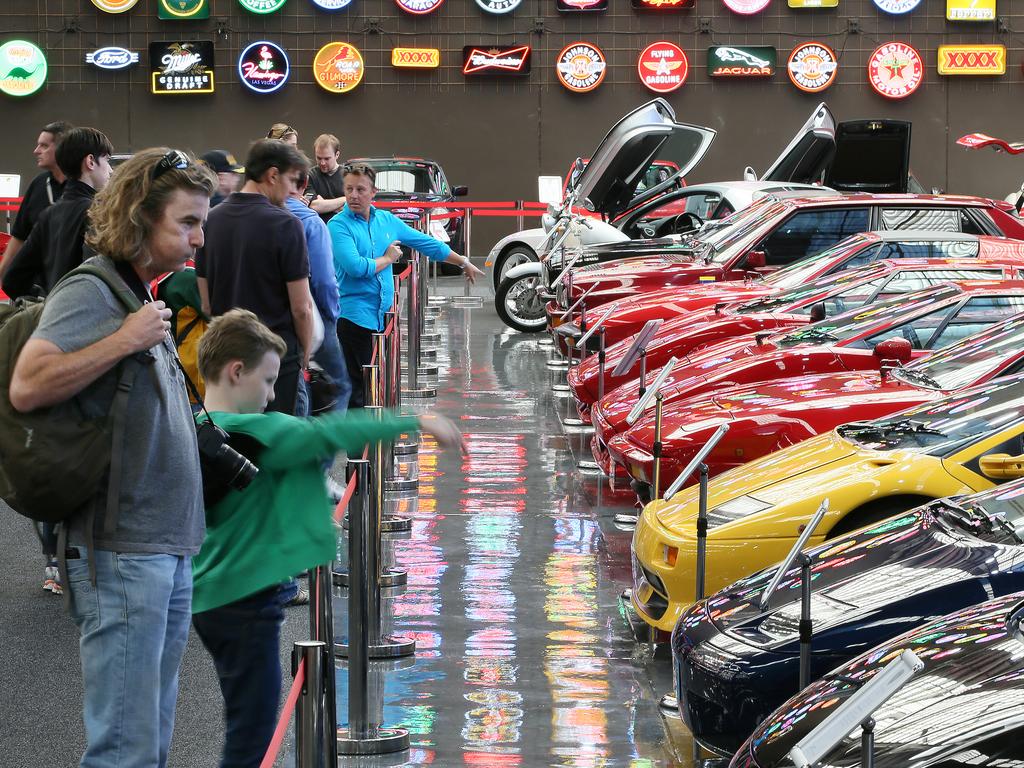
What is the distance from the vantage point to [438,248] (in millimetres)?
9641

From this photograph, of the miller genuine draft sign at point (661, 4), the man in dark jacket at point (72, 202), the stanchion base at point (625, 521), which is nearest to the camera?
the man in dark jacket at point (72, 202)

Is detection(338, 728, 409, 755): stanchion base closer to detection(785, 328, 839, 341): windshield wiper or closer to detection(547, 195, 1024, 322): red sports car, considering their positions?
detection(785, 328, 839, 341): windshield wiper

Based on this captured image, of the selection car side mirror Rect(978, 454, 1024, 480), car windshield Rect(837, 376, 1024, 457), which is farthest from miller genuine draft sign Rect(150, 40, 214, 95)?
car side mirror Rect(978, 454, 1024, 480)

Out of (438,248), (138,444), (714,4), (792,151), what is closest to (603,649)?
(138,444)

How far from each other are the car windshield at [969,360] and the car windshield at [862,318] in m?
0.96

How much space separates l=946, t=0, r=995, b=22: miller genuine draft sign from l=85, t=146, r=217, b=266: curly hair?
2481 cm

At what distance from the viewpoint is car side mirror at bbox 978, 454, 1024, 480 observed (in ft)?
18.6

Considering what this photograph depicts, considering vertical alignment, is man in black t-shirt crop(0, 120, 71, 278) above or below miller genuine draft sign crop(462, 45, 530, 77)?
below

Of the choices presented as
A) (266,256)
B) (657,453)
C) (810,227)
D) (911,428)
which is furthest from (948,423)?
(810,227)

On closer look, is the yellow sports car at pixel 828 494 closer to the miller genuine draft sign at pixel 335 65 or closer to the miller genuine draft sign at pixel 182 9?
the miller genuine draft sign at pixel 335 65

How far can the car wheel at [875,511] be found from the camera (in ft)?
19.0

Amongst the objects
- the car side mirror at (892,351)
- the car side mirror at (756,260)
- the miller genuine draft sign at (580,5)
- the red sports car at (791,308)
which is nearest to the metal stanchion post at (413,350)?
the red sports car at (791,308)

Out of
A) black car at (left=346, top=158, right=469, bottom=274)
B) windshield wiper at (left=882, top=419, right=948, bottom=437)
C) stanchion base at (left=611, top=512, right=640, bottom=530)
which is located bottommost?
stanchion base at (left=611, top=512, right=640, bottom=530)

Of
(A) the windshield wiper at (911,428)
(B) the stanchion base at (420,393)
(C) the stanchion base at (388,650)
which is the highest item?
(A) the windshield wiper at (911,428)
